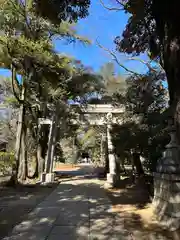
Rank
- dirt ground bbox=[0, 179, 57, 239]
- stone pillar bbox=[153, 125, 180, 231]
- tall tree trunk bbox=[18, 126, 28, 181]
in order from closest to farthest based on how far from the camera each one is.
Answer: stone pillar bbox=[153, 125, 180, 231] < dirt ground bbox=[0, 179, 57, 239] < tall tree trunk bbox=[18, 126, 28, 181]

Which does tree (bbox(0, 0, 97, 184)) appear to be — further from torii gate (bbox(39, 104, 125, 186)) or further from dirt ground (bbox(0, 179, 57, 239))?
dirt ground (bbox(0, 179, 57, 239))

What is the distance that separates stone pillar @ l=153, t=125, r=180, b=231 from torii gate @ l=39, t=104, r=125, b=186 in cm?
546

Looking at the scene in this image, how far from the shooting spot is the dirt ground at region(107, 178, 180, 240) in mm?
4480

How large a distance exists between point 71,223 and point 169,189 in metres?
2.03

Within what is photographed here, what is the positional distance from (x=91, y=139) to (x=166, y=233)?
55.6ft

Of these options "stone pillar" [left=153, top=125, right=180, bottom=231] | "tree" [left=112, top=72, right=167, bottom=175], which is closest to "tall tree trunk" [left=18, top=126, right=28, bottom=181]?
"tree" [left=112, top=72, right=167, bottom=175]

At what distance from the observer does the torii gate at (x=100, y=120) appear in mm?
12312

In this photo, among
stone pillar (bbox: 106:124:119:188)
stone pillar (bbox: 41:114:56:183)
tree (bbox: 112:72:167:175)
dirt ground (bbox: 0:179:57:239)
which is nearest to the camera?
dirt ground (bbox: 0:179:57:239)

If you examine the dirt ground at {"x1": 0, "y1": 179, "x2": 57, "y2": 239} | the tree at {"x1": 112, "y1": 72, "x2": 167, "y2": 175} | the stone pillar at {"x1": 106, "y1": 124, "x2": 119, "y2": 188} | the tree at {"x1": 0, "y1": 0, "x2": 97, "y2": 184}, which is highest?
the tree at {"x1": 0, "y1": 0, "x2": 97, "y2": 184}

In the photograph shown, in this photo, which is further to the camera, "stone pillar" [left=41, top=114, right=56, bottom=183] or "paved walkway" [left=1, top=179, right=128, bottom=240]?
"stone pillar" [left=41, top=114, right=56, bottom=183]

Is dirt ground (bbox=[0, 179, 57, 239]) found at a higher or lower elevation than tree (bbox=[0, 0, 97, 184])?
lower

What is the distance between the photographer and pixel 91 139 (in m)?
21.5

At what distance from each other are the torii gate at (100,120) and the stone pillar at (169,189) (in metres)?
5.46

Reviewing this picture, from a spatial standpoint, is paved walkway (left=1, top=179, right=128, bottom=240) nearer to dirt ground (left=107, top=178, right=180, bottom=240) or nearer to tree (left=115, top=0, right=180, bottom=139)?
dirt ground (left=107, top=178, right=180, bottom=240)
